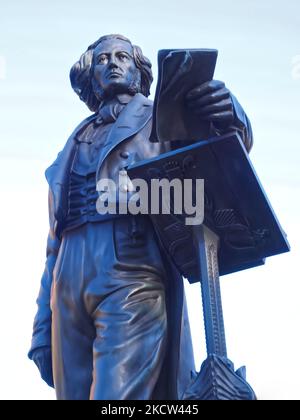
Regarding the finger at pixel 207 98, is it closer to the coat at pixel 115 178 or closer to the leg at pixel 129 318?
the coat at pixel 115 178

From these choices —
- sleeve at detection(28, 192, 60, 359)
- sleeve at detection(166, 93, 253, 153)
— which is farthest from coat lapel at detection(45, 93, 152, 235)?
sleeve at detection(166, 93, 253, 153)

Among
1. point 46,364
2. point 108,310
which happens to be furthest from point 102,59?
point 46,364

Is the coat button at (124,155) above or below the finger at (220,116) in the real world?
above

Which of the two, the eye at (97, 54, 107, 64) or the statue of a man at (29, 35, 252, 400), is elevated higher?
the eye at (97, 54, 107, 64)

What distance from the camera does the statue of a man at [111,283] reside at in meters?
7.32

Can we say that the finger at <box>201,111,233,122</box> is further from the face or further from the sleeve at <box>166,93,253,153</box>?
the face

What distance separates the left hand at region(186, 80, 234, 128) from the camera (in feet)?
23.7

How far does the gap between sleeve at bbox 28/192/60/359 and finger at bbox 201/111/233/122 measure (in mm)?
1637

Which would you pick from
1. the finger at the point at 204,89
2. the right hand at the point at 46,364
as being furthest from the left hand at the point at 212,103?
the right hand at the point at 46,364

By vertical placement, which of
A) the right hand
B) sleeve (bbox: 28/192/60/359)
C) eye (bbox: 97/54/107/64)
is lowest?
the right hand

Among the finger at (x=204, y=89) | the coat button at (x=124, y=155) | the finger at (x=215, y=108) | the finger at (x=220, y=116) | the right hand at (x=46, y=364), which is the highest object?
the coat button at (x=124, y=155)
